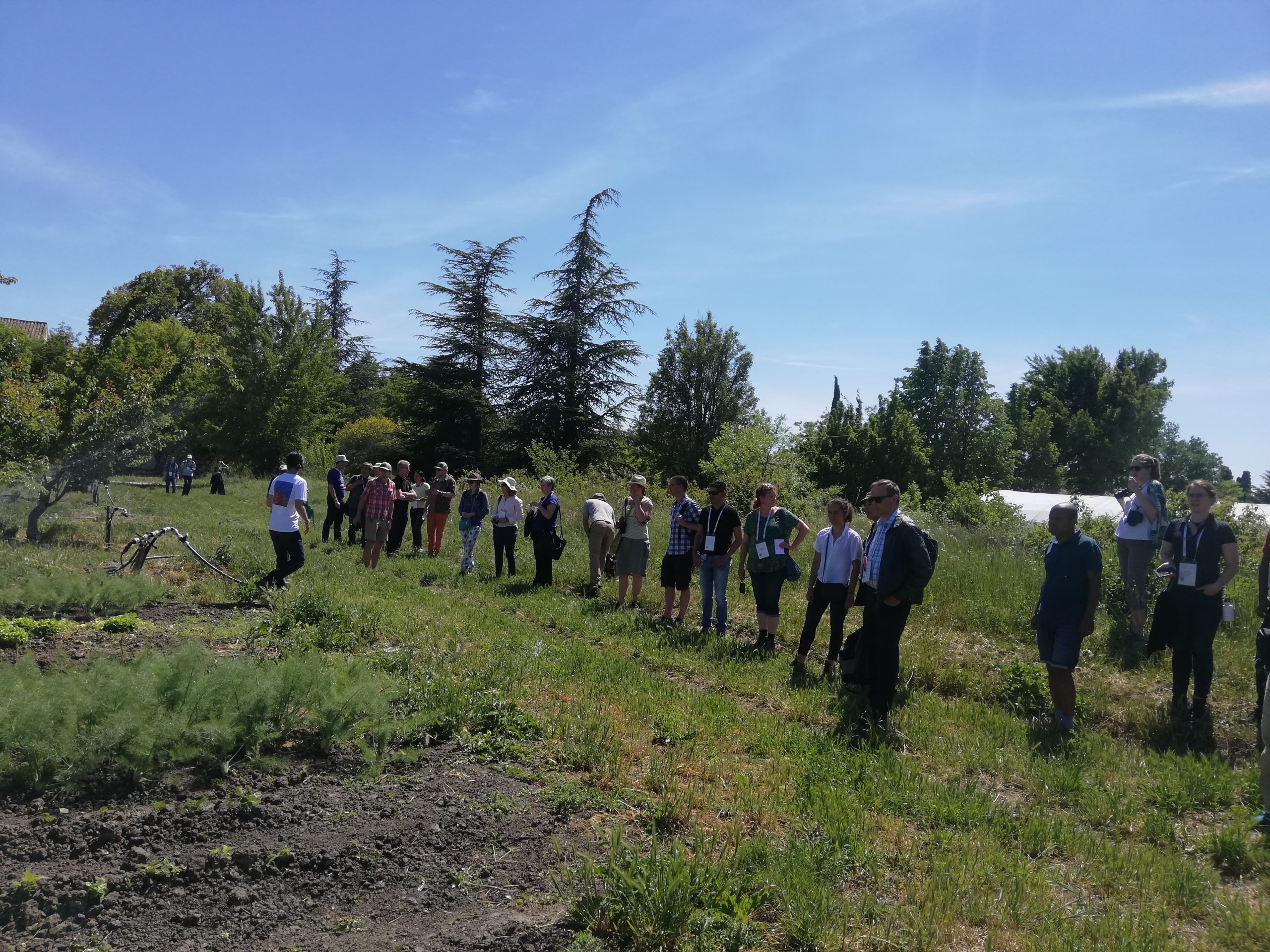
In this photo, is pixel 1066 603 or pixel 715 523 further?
pixel 715 523

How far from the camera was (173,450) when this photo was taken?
4194 cm

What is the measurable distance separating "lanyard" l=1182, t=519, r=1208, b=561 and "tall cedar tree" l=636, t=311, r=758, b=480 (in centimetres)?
4660

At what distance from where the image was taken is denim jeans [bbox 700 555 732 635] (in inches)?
365

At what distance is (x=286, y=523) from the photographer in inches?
385

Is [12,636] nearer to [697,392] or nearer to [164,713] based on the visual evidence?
[164,713]

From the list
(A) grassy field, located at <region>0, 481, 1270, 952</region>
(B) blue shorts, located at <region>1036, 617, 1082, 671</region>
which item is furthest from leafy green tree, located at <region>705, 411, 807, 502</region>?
(B) blue shorts, located at <region>1036, 617, 1082, 671</region>

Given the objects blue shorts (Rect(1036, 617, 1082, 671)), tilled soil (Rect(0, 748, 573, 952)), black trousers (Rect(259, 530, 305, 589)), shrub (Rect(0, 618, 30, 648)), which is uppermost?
blue shorts (Rect(1036, 617, 1082, 671))

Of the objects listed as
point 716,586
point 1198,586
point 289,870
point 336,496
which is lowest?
point 289,870

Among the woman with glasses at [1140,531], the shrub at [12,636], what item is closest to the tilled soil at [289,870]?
the shrub at [12,636]

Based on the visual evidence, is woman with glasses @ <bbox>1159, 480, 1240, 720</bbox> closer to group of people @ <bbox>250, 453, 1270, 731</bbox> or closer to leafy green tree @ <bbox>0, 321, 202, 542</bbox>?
group of people @ <bbox>250, 453, 1270, 731</bbox>

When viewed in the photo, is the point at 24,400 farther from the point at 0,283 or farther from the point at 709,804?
the point at 709,804

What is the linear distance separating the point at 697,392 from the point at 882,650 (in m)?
49.4

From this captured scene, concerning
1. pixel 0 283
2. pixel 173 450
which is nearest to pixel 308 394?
pixel 173 450

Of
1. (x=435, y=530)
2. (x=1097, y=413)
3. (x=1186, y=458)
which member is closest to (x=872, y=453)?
(x=1097, y=413)
